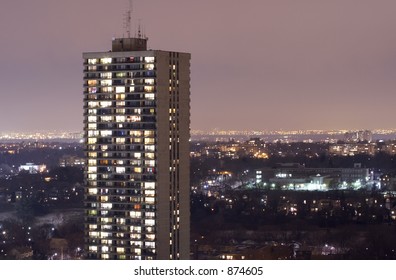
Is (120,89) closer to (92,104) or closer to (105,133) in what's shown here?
(92,104)

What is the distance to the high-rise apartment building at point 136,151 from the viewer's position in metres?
8.57

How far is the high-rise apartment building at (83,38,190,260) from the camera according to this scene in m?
8.57

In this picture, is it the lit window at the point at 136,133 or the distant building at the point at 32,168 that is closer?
the lit window at the point at 136,133

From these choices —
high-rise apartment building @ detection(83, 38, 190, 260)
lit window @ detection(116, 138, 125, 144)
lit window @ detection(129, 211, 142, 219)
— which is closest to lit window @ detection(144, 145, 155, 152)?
high-rise apartment building @ detection(83, 38, 190, 260)

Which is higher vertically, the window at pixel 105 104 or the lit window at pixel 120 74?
the lit window at pixel 120 74

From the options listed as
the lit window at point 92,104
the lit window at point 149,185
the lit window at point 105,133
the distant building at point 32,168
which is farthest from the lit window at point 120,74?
the distant building at point 32,168

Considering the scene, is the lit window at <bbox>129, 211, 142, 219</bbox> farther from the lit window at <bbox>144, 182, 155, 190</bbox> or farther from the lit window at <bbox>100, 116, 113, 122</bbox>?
the lit window at <bbox>100, 116, 113, 122</bbox>

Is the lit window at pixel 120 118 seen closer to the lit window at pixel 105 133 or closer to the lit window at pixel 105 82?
Answer: the lit window at pixel 105 133

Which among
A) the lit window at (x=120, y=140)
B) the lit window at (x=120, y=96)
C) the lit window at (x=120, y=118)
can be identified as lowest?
the lit window at (x=120, y=140)

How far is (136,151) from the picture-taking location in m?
8.91

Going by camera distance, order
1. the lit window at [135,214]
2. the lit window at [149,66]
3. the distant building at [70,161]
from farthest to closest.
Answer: the distant building at [70,161] → the lit window at [149,66] → the lit window at [135,214]
